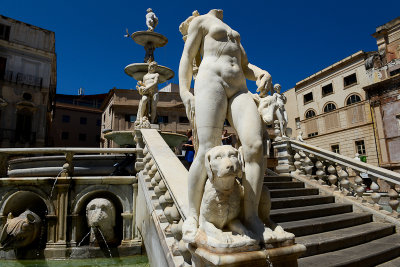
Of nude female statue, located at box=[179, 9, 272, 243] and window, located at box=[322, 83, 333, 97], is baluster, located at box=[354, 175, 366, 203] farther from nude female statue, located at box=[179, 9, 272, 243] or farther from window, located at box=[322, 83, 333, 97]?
window, located at box=[322, 83, 333, 97]

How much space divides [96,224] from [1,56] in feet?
87.8

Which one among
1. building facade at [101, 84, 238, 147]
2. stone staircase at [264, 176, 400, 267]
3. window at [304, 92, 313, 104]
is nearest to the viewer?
stone staircase at [264, 176, 400, 267]

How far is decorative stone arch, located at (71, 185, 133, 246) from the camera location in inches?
208

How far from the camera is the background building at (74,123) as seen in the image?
37281 mm

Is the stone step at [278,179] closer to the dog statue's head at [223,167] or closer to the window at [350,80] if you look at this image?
the dog statue's head at [223,167]

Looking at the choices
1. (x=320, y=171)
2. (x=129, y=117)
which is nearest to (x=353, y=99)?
(x=320, y=171)

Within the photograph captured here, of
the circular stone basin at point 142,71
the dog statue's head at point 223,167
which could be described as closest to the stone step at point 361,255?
the dog statue's head at point 223,167

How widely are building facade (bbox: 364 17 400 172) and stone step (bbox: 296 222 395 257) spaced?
1923 centimetres

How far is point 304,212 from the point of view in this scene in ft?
14.4

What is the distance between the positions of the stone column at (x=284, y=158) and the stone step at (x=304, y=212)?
1.80m

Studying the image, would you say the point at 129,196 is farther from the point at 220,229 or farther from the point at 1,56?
the point at 1,56

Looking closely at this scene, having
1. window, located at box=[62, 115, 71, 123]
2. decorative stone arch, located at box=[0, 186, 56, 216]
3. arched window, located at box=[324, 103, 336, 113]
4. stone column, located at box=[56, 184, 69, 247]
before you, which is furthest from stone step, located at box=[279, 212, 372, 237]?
window, located at box=[62, 115, 71, 123]

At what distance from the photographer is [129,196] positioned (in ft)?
18.2

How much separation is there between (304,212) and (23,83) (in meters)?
28.2
